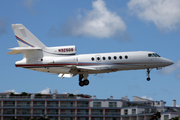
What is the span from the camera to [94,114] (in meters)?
95.0

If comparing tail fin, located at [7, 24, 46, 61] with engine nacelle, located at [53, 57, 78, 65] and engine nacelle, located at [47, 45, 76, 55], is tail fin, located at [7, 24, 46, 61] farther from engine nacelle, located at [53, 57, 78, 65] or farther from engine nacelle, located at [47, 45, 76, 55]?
engine nacelle, located at [53, 57, 78, 65]

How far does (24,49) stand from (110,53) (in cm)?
1228

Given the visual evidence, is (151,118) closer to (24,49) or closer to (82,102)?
(82,102)

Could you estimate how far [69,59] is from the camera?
176 ft

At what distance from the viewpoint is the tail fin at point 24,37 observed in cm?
5473

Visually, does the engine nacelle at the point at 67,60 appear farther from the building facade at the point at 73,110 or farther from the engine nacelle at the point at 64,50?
the building facade at the point at 73,110

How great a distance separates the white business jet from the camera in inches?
2096

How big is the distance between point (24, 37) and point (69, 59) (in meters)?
7.57

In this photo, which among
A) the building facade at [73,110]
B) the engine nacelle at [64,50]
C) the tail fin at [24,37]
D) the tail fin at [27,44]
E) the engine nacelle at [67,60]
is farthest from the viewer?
the building facade at [73,110]

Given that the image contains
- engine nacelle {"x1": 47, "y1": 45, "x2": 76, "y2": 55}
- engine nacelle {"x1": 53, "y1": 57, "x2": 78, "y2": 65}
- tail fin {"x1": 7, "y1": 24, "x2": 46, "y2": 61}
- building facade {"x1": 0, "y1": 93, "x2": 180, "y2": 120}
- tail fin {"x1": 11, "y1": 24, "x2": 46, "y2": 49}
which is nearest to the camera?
engine nacelle {"x1": 53, "y1": 57, "x2": 78, "y2": 65}

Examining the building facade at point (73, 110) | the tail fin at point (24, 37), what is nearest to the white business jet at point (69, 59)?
the tail fin at point (24, 37)

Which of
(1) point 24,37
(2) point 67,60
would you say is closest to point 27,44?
(1) point 24,37

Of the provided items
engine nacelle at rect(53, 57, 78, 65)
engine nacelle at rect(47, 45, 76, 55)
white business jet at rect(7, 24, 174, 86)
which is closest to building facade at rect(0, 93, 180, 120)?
white business jet at rect(7, 24, 174, 86)

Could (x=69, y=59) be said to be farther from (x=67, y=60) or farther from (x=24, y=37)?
(x=24, y=37)
